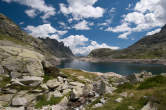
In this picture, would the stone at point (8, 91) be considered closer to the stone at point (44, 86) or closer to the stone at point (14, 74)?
the stone at point (14, 74)

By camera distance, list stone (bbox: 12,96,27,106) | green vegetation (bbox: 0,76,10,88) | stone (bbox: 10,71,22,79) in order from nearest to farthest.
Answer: stone (bbox: 12,96,27,106), green vegetation (bbox: 0,76,10,88), stone (bbox: 10,71,22,79)

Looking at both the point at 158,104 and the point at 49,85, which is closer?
the point at 158,104

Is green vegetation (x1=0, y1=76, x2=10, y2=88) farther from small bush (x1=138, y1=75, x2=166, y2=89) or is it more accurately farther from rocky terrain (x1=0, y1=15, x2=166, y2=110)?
small bush (x1=138, y1=75, x2=166, y2=89)

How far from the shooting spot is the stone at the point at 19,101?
14.8 meters

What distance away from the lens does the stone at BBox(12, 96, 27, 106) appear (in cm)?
1479

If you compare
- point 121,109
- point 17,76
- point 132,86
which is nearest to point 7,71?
point 17,76

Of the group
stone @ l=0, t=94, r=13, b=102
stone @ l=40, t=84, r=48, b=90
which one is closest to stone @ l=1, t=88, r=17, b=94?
stone @ l=0, t=94, r=13, b=102

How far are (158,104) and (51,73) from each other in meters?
21.0

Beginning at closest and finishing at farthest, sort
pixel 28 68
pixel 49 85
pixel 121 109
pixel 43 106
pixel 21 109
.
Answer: pixel 121 109
pixel 21 109
pixel 43 106
pixel 49 85
pixel 28 68

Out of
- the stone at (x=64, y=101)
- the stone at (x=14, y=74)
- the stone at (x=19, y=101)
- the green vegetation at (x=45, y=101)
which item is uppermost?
the stone at (x=14, y=74)

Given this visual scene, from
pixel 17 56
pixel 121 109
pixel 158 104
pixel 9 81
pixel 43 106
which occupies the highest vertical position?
pixel 17 56

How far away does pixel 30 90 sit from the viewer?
59.4ft

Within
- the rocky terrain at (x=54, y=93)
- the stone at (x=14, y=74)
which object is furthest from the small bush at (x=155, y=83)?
the stone at (x=14, y=74)

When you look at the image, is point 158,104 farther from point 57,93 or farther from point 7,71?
point 7,71
